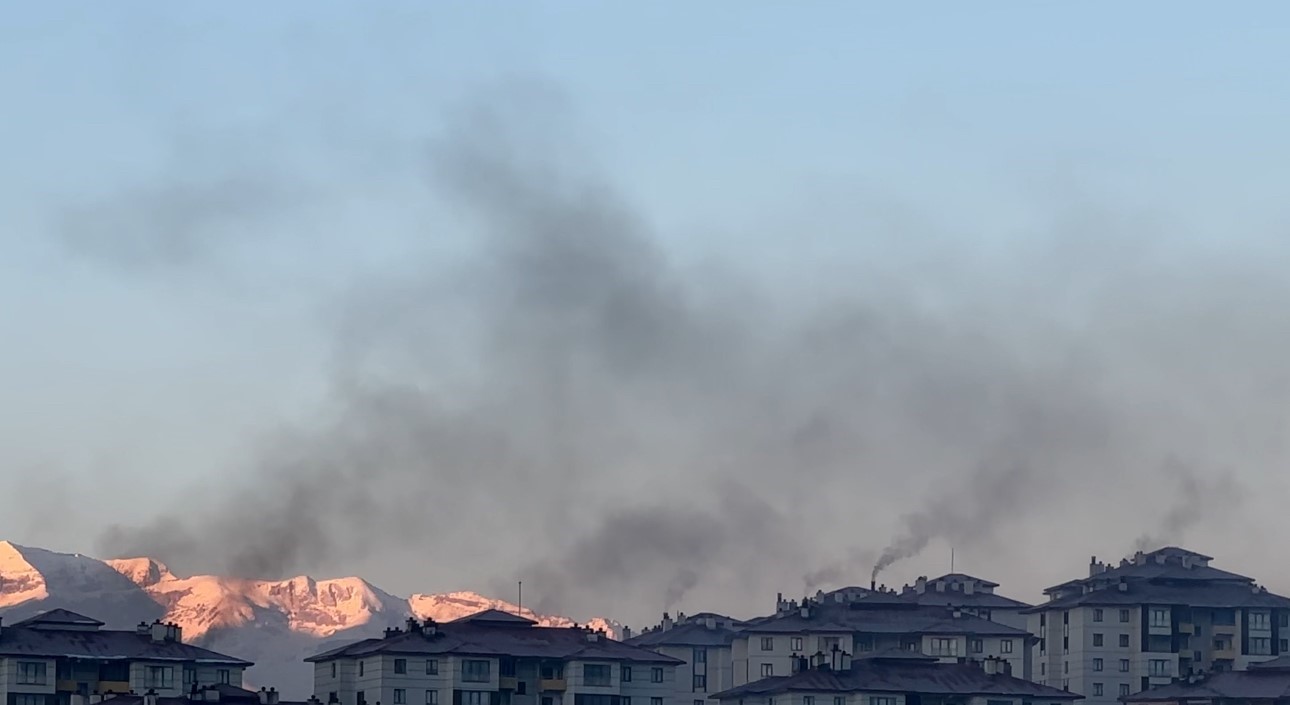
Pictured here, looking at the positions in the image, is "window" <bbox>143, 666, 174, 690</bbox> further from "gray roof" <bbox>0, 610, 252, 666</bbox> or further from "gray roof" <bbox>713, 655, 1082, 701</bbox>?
"gray roof" <bbox>713, 655, 1082, 701</bbox>

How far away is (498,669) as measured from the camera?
174 meters

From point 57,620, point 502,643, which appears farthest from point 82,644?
point 502,643

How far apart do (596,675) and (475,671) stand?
808cm

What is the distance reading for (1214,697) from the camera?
18600 cm

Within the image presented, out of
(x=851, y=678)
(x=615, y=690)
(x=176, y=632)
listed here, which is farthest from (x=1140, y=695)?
(x=176, y=632)

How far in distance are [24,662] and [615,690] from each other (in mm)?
38355

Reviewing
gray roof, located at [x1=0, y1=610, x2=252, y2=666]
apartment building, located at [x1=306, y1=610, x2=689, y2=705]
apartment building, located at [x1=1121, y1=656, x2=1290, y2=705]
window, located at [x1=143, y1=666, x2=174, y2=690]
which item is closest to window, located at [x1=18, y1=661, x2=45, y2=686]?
gray roof, located at [x1=0, y1=610, x2=252, y2=666]

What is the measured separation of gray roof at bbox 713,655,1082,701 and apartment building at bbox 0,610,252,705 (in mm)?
41045

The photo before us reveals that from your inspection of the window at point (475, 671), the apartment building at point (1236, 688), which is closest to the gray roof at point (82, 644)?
the window at point (475, 671)

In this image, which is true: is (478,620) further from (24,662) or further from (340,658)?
(24,662)

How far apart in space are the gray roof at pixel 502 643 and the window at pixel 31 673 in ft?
67.0

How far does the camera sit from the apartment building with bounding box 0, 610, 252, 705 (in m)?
168

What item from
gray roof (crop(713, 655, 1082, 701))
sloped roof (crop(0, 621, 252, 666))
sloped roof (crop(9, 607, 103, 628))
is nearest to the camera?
sloped roof (crop(0, 621, 252, 666))

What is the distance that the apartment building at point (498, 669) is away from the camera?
17238 centimetres
